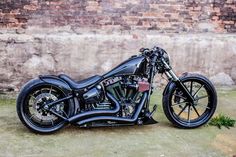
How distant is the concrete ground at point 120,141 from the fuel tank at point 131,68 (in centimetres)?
73

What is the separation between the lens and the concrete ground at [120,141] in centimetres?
493

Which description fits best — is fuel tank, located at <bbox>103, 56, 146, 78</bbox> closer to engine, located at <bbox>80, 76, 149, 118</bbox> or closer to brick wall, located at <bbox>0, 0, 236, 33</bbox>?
engine, located at <bbox>80, 76, 149, 118</bbox>

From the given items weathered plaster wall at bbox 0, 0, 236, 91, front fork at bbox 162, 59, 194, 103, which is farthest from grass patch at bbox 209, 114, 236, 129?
weathered plaster wall at bbox 0, 0, 236, 91

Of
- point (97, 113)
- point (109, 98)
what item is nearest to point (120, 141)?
point (97, 113)

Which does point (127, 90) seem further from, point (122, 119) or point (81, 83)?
point (81, 83)

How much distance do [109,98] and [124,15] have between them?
2.10 meters

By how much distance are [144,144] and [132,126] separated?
0.62 metres

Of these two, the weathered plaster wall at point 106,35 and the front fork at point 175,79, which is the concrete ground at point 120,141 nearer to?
the front fork at point 175,79

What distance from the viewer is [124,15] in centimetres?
718

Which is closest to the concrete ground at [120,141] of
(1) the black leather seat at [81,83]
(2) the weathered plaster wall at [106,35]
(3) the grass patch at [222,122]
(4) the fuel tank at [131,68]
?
(3) the grass patch at [222,122]

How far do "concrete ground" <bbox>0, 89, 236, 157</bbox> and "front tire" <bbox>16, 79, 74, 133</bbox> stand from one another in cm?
12

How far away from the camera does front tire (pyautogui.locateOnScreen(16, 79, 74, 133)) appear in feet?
17.4

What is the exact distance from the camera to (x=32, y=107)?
17.7 ft

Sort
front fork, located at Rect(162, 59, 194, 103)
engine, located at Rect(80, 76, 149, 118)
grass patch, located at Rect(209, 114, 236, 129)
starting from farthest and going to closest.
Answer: grass patch, located at Rect(209, 114, 236, 129) → front fork, located at Rect(162, 59, 194, 103) → engine, located at Rect(80, 76, 149, 118)
